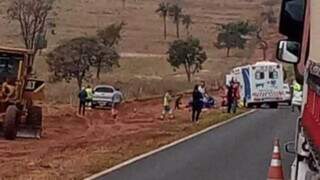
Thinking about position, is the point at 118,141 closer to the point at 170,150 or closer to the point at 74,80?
the point at 170,150

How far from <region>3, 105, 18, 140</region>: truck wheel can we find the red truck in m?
19.1

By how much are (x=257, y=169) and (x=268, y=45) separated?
320 feet

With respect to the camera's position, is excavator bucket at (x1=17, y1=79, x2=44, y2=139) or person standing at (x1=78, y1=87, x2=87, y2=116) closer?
excavator bucket at (x1=17, y1=79, x2=44, y2=139)

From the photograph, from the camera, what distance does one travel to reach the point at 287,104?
5956 cm

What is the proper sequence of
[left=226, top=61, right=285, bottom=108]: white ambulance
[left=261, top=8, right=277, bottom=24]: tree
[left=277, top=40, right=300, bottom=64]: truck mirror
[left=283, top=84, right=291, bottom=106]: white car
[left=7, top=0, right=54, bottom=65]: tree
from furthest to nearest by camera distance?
[left=261, top=8, right=277, bottom=24]: tree < [left=7, top=0, right=54, bottom=65]: tree < [left=283, top=84, right=291, bottom=106]: white car < [left=226, top=61, right=285, bottom=108]: white ambulance < [left=277, top=40, right=300, bottom=64]: truck mirror

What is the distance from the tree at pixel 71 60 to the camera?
220ft

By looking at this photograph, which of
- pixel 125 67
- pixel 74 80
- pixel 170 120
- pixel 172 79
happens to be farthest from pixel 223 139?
pixel 125 67

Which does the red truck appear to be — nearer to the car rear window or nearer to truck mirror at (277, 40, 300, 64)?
truck mirror at (277, 40, 300, 64)

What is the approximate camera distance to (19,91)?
28.1m

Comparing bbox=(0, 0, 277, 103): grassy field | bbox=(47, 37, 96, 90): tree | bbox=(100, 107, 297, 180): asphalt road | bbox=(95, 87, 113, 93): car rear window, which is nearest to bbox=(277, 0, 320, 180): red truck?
bbox=(100, 107, 297, 180): asphalt road

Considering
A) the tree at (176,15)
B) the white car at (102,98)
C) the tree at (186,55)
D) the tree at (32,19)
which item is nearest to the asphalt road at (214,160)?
the white car at (102,98)

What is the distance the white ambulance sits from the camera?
181 ft

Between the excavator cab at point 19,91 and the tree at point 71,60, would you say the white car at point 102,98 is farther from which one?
the excavator cab at point 19,91

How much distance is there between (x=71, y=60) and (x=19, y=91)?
39.9 m
